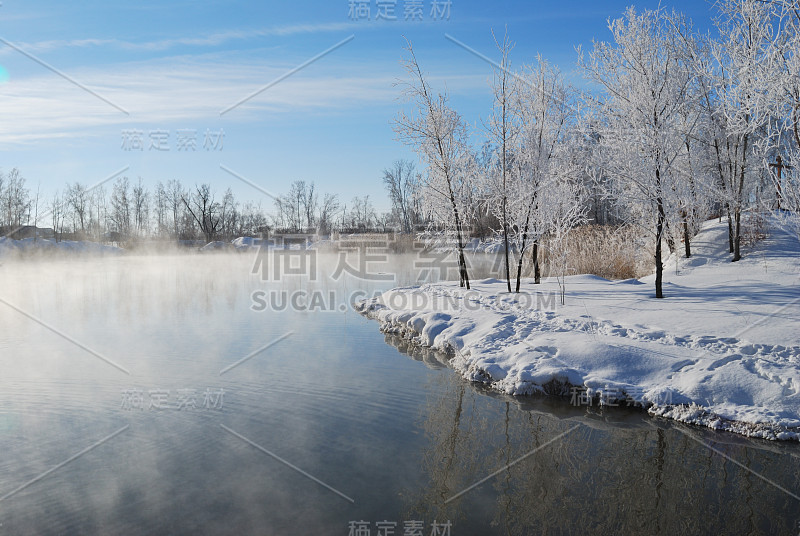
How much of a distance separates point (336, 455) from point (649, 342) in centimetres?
527

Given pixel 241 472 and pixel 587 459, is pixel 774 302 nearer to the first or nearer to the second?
pixel 587 459

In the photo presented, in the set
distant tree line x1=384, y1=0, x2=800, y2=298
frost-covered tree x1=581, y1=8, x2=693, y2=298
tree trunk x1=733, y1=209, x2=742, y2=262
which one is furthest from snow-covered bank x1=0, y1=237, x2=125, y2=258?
tree trunk x1=733, y1=209, x2=742, y2=262

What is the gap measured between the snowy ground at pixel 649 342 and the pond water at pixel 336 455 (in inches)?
14.0

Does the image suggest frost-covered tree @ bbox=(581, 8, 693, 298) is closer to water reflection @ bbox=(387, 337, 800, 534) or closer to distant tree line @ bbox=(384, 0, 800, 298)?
distant tree line @ bbox=(384, 0, 800, 298)

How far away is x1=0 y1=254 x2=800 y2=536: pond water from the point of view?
15.4 ft

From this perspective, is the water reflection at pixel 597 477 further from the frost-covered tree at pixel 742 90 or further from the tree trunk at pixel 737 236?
the tree trunk at pixel 737 236

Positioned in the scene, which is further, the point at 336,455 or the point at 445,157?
the point at 445,157

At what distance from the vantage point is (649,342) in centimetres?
823

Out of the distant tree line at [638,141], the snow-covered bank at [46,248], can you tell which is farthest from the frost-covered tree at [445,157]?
the snow-covered bank at [46,248]

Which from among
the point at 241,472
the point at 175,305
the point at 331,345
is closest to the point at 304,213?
the point at 175,305

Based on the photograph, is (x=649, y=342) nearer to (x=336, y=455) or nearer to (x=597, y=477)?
(x=597, y=477)

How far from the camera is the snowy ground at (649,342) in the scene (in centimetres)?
666

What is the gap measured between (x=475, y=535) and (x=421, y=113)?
1359 centimetres

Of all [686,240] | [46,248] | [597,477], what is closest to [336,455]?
[597,477]
